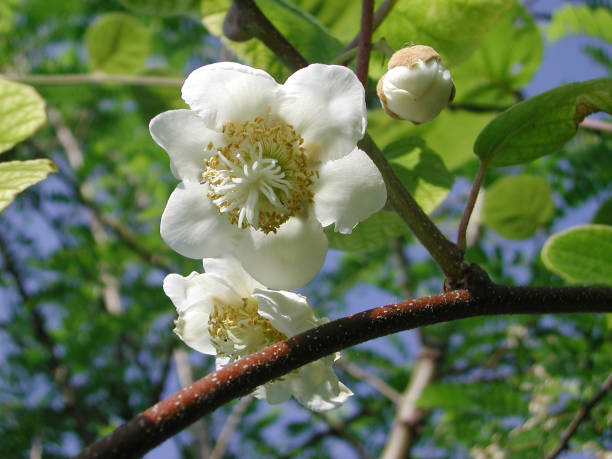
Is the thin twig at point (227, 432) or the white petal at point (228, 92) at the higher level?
the white petal at point (228, 92)

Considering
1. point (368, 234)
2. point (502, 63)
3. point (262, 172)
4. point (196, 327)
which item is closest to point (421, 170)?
point (368, 234)

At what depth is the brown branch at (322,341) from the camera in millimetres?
429

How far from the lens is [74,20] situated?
2.37 meters

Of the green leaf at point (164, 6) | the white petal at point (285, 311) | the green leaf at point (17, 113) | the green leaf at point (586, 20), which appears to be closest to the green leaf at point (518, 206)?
the green leaf at point (586, 20)

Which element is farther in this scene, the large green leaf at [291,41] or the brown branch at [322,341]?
the large green leaf at [291,41]

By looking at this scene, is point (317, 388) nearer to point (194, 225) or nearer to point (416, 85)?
point (194, 225)

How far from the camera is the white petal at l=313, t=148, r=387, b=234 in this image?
2.10 ft

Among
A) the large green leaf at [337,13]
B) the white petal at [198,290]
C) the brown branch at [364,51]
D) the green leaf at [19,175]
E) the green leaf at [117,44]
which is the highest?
the brown branch at [364,51]

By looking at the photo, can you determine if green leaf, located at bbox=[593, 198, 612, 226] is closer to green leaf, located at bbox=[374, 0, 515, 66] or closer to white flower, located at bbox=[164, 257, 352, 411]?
green leaf, located at bbox=[374, 0, 515, 66]

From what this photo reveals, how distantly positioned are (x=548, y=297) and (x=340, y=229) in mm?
204

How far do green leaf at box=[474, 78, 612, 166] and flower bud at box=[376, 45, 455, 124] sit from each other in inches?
3.8

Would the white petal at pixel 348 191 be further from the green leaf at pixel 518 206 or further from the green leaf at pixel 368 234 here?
the green leaf at pixel 518 206

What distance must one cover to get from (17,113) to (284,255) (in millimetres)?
303

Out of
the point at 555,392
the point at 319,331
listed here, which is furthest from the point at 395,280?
the point at 319,331
